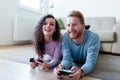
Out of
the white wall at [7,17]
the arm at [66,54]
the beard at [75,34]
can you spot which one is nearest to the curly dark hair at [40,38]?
the arm at [66,54]

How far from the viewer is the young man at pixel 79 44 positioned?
1.31 meters

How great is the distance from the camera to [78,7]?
163 inches

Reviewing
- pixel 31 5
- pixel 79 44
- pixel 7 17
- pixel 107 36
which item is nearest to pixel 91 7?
pixel 31 5

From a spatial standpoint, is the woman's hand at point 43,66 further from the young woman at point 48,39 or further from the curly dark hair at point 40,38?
the curly dark hair at point 40,38

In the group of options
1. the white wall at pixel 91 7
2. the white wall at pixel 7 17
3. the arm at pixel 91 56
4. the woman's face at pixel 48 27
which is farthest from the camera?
the white wall at pixel 91 7

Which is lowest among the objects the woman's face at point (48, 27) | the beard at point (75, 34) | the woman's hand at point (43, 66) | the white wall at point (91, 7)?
the woman's hand at point (43, 66)

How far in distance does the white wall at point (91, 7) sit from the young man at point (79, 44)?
2.50 meters

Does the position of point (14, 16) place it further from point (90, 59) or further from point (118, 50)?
point (90, 59)

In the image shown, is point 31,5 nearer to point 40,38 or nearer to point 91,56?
point 40,38

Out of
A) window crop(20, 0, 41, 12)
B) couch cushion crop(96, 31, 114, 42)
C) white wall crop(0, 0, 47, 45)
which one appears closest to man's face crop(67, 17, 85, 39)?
couch cushion crop(96, 31, 114, 42)

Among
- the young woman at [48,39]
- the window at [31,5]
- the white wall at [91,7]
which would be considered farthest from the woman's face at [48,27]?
the white wall at [91,7]

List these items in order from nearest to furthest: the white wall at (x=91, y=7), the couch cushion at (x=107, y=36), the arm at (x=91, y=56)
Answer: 1. the arm at (x=91, y=56)
2. the couch cushion at (x=107, y=36)
3. the white wall at (x=91, y=7)

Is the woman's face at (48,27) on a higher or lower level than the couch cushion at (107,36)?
higher

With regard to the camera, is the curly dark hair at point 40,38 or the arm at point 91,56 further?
the curly dark hair at point 40,38
